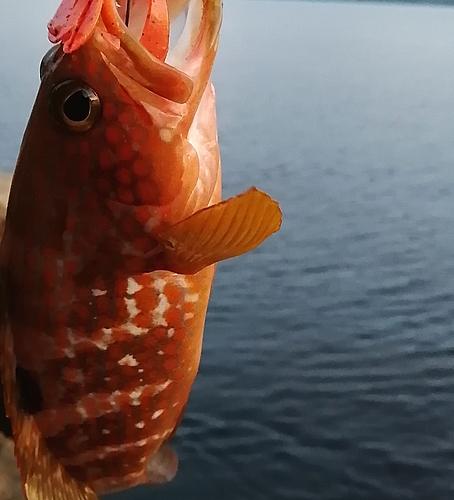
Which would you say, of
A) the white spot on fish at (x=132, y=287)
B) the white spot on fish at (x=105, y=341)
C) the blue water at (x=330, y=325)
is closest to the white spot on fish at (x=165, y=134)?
the white spot on fish at (x=132, y=287)

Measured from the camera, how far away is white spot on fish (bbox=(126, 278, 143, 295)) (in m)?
1.35

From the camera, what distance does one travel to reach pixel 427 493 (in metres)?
4.87

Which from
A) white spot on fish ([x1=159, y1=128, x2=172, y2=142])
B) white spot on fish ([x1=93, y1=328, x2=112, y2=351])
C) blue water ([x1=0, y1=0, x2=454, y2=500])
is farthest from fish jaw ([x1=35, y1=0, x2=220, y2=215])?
blue water ([x1=0, y1=0, x2=454, y2=500])

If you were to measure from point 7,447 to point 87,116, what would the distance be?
1.28 m

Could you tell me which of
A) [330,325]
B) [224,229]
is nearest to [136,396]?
[224,229]

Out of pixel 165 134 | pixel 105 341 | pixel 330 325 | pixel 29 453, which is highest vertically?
pixel 165 134

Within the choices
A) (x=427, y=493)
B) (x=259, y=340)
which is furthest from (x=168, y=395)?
(x=259, y=340)

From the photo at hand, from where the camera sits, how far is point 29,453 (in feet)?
4.79

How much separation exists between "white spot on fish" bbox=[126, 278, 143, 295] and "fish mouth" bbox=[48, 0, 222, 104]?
346 millimetres

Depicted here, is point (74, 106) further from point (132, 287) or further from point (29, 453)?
point (29, 453)

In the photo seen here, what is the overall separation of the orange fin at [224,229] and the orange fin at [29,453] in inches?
16.9

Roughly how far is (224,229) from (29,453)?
66cm

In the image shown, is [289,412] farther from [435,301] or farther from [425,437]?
[435,301]

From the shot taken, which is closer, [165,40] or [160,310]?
[165,40]
